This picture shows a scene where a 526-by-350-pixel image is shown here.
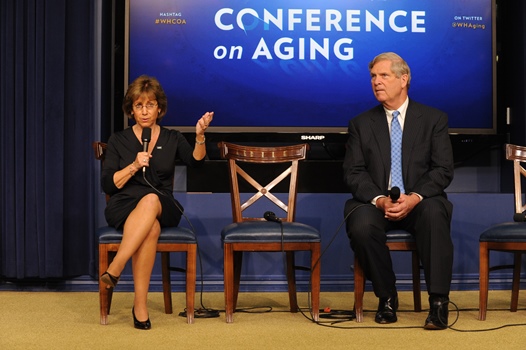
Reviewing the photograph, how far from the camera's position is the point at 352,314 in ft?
12.9

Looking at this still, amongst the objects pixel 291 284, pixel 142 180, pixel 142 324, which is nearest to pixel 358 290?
pixel 291 284

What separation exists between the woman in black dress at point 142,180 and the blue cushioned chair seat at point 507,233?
4.67 ft

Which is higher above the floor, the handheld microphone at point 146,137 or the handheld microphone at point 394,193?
the handheld microphone at point 146,137

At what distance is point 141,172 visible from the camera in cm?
395

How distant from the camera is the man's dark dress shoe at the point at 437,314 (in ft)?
11.7

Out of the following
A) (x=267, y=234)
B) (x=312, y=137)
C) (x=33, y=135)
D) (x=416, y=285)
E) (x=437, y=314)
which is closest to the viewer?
(x=437, y=314)

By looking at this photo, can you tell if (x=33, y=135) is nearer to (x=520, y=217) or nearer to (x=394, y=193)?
(x=394, y=193)

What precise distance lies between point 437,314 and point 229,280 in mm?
951

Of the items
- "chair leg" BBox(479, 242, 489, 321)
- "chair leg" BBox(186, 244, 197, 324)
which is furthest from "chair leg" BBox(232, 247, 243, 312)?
"chair leg" BBox(479, 242, 489, 321)

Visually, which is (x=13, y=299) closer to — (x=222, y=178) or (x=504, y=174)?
(x=222, y=178)

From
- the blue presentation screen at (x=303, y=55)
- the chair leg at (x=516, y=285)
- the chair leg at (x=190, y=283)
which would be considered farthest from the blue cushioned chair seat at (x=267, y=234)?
the blue presentation screen at (x=303, y=55)

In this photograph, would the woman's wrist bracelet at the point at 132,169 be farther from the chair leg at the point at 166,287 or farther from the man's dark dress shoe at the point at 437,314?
the man's dark dress shoe at the point at 437,314

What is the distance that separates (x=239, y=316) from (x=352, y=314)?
54cm

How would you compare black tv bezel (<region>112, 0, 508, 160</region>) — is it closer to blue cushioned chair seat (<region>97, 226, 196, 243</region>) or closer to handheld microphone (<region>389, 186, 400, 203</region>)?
blue cushioned chair seat (<region>97, 226, 196, 243</region>)
